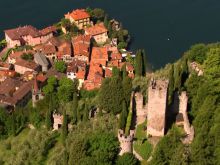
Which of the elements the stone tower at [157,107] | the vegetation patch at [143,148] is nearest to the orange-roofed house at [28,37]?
the stone tower at [157,107]

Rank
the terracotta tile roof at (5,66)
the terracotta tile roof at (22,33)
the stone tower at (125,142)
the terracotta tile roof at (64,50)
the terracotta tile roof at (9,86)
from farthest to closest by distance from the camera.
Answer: the terracotta tile roof at (22,33), the terracotta tile roof at (5,66), the terracotta tile roof at (64,50), the terracotta tile roof at (9,86), the stone tower at (125,142)

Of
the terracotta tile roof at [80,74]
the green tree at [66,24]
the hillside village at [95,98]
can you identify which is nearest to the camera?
the hillside village at [95,98]

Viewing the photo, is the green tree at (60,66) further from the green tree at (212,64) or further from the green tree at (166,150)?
the green tree at (166,150)

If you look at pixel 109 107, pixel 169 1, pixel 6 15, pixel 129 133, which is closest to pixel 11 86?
pixel 109 107

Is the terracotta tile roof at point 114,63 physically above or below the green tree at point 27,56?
below

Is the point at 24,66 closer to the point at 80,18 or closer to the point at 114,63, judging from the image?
the point at 114,63

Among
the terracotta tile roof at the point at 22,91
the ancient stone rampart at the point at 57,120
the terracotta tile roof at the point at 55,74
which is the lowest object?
the ancient stone rampart at the point at 57,120

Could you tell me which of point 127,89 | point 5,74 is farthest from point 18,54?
point 127,89

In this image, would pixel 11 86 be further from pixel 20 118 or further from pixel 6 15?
pixel 6 15
